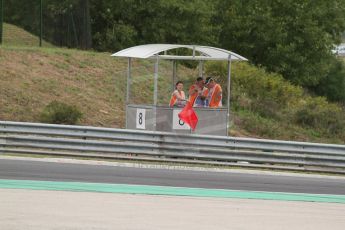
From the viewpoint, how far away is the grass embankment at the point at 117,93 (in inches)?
1051

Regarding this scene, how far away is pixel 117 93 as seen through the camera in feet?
97.8

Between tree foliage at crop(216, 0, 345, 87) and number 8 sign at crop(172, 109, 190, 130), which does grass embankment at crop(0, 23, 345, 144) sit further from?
tree foliage at crop(216, 0, 345, 87)

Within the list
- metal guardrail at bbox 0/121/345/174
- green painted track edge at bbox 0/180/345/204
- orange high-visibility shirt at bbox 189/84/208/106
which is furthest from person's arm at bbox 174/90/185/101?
green painted track edge at bbox 0/180/345/204

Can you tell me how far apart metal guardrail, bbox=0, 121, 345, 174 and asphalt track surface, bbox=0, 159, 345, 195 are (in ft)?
4.03

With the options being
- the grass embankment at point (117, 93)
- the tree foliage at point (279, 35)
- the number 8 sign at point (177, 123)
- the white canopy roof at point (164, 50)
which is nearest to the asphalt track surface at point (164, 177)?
the number 8 sign at point (177, 123)

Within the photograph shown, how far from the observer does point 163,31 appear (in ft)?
145

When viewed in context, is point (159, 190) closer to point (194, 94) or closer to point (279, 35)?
point (194, 94)

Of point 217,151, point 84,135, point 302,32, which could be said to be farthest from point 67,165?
point 302,32

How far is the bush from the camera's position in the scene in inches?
973

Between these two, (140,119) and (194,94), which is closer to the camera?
(194,94)

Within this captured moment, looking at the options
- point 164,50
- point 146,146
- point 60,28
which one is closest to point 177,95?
point 164,50

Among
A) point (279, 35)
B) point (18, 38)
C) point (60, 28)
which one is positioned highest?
point (279, 35)

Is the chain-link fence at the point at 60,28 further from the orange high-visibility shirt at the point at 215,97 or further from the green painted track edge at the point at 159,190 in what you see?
the green painted track edge at the point at 159,190

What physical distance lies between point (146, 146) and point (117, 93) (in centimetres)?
1052
